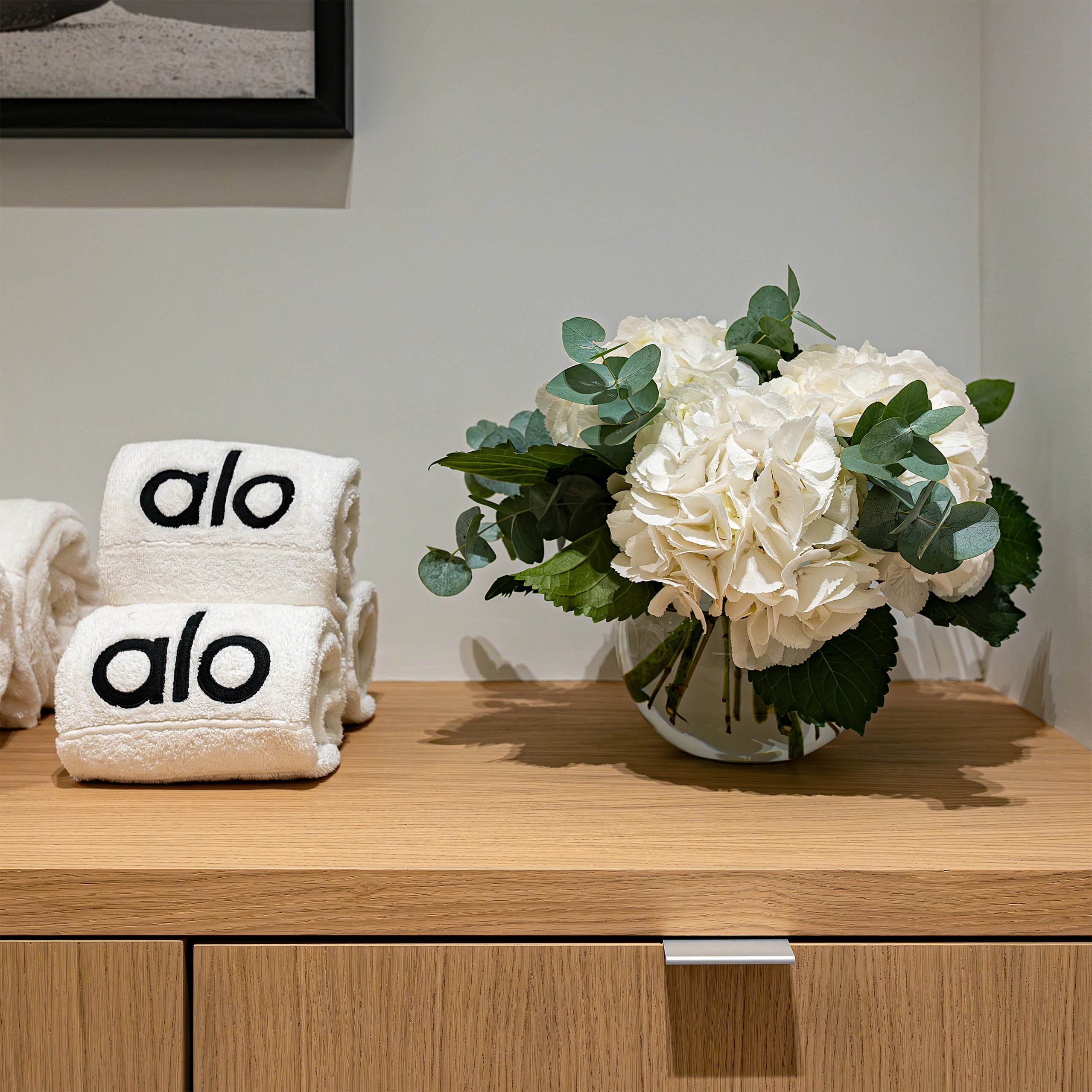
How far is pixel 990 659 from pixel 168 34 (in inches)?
40.2

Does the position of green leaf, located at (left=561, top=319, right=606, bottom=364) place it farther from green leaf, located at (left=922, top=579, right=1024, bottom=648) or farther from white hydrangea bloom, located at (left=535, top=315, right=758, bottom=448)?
green leaf, located at (left=922, top=579, right=1024, bottom=648)

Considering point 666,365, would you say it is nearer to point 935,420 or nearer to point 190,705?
point 935,420

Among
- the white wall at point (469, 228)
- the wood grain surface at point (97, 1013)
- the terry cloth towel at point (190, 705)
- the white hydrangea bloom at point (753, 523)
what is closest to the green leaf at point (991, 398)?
the white wall at point (469, 228)

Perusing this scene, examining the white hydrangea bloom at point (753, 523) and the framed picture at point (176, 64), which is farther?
the framed picture at point (176, 64)

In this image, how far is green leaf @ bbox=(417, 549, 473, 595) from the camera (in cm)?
69

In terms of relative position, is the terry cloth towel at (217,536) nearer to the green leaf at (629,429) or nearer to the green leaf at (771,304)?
the green leaf at (629,429)

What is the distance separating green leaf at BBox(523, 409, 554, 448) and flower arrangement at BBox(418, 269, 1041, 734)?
1.7 inches

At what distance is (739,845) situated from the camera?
537 millimetres

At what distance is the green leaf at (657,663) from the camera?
2.17 feet

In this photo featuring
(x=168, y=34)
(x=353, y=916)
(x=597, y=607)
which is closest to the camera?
(x=353, y=916)

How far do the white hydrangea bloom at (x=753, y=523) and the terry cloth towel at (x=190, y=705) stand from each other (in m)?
0.26

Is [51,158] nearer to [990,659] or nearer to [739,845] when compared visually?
[739,845]

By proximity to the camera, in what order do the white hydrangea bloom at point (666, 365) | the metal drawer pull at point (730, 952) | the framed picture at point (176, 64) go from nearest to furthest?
the metal drawer pull at point (730, 952) < the white hydrangea bloom at point (666, 365) < the framed picture at point (176, 64)

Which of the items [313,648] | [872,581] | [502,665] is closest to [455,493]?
[502,665]
